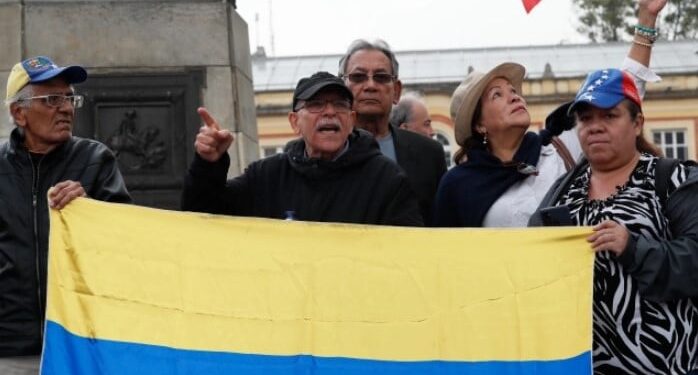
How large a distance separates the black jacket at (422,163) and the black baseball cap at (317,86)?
1.05 metres

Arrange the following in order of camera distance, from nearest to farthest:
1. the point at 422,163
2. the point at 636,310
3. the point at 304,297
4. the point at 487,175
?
the point at 636,310, the point at 304,297, the point at 487,175, the point at 422,163

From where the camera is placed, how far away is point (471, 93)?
6152 millimetres

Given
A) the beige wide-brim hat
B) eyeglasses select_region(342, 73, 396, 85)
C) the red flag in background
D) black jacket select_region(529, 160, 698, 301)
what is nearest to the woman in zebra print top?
black jacket select_region(529, 160, 698, 301)

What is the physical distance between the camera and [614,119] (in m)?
5.08

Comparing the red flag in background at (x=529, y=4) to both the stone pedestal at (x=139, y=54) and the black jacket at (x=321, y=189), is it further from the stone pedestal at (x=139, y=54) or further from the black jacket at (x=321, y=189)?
the black jacket at (x=321, y=189)

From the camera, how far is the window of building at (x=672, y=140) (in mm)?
53125

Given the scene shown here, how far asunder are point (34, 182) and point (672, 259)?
2.52 meters

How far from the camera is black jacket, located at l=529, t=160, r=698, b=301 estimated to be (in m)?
4.70

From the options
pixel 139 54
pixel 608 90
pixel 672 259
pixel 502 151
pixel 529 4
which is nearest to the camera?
pixel 672 259

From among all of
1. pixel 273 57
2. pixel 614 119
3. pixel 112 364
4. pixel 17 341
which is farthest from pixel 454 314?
pixel 273 57

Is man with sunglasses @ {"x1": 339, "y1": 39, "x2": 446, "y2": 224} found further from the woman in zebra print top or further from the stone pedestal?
the stone pedestal

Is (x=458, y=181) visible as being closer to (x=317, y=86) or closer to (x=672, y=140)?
(x=317, y=86)

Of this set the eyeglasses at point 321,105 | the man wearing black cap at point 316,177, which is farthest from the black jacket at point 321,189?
the eyeglasses at point 321,105

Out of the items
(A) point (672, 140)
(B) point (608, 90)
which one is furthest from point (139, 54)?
(A) point (672, 140)
